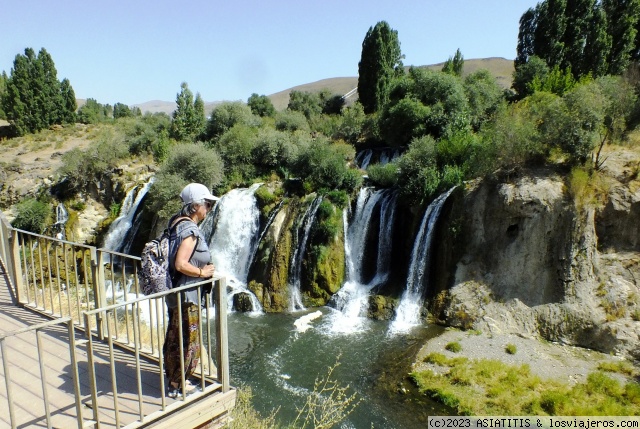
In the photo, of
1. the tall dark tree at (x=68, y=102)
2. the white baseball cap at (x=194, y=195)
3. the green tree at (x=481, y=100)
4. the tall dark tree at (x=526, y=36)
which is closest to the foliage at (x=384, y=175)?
the green tree at (x=481, y=100)

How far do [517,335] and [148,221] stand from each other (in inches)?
616

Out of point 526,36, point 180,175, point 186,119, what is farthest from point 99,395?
point 526,36

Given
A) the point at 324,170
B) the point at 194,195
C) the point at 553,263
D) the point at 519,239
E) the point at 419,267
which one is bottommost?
the point at 419,267

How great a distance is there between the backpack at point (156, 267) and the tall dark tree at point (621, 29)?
2816cm

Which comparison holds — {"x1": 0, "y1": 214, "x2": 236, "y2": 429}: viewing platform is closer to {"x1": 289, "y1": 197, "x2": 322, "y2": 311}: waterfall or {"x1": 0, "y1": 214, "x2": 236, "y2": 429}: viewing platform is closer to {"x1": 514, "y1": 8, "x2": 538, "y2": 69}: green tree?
{"x1": 289, "y1": 197, "x2": 322, "y2": 311}: waterfall

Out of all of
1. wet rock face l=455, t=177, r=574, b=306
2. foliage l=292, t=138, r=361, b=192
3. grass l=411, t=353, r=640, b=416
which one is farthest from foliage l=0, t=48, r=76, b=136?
grass l=411, t=353, r=640, b=416

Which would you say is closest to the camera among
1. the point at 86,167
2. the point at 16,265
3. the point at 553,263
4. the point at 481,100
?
the point at 16,265

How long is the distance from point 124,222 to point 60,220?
3.62 metres

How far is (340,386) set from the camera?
32.9 ft

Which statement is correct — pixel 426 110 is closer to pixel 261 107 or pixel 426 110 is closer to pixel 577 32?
pixel 577 32

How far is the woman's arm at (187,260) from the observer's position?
155 inches

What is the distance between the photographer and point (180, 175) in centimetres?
1995

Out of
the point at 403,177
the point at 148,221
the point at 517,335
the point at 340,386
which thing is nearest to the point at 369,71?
the point at 403,177

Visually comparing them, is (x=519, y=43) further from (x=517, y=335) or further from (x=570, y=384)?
(x=570, y=384)
